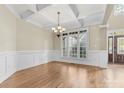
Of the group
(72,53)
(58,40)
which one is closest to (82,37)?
(72,53)

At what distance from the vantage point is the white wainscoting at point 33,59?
12.3 ft

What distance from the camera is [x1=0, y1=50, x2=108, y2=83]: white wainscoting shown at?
376 centimetres

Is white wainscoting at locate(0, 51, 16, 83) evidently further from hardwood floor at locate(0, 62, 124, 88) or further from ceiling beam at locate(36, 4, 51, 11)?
ceiling beam at locate(36, 4, 51, 11)

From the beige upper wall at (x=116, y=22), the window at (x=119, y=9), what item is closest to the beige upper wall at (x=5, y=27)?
the beige upper wall at (x=116, y=22)

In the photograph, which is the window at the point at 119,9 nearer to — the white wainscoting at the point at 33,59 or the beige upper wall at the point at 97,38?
the beige upper wall at the point at 97,38

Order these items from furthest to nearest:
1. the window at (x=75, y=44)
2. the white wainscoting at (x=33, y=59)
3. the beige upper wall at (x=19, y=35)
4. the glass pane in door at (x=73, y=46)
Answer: the glass pane in door at (x=73, y=46)
the window at (x=75, y=44)
the white wainscoting at (x=33, y=59)
the beige upper wall at (x=19, y=35)

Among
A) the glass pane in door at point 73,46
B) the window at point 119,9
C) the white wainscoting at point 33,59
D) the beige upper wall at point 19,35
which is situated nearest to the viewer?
the beige upper wall at point 19,35

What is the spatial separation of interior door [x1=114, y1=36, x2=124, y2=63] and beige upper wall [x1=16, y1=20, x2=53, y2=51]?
4.90m

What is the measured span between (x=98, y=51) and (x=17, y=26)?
15.2 ft

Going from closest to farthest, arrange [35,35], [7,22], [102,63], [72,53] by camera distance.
Answer: [7,22] → [102,63] → [35,35] → [72,53]

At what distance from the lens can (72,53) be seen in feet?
25.0

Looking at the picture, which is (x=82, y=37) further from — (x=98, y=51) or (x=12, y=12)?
(x=12, y=12)

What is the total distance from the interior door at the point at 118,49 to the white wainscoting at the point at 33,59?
96.8 inches

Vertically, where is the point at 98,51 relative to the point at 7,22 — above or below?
below
